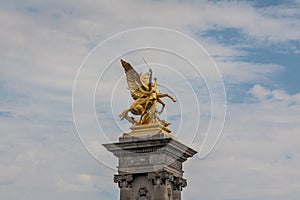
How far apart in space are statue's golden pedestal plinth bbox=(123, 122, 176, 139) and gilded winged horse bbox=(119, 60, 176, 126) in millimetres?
516

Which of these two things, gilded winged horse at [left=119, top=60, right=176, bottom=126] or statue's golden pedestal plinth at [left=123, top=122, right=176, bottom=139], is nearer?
statue's golden pedestal plinth at [left=123, top=122, right=176, bottom=139]

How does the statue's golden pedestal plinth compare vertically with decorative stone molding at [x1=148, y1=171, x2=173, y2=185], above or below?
above

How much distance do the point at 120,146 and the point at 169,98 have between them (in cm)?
418

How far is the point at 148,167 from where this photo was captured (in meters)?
39.8

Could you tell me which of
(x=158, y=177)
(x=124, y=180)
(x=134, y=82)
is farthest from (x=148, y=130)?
(x=134, y=82)

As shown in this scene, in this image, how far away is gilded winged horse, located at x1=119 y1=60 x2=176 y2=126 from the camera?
41.5 metres

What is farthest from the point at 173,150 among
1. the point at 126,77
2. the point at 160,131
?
the point at 126,77

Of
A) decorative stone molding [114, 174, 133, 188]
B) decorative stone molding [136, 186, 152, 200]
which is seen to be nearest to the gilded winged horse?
decorative stone molding [114, 174, 133, 188]

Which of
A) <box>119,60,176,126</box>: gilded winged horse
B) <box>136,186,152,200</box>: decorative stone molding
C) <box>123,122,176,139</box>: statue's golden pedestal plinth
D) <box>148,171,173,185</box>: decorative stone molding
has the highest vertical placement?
<box>119,60,176,126</box>: gilded winged horse

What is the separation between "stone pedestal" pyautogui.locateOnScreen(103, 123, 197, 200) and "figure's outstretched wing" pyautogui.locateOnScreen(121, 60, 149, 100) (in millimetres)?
2327

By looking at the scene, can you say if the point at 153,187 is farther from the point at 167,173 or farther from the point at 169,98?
the point at 169,98

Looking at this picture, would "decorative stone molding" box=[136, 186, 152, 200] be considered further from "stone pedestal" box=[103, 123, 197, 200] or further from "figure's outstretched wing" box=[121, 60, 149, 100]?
"figure's outstretched wing" box=[121, 60, 149, 100]

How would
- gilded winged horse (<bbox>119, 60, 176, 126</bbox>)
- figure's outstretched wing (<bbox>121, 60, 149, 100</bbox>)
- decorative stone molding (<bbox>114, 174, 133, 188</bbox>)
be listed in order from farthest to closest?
Result: figure's outstretched wing (<bbox>121, 60, 149, 100</bbox>)
gilded winged horse (<bbox>119, 60, 176, 126</bbox>)
decorative stone molding (<bbox>114, 174, 133, 188</bbox>)

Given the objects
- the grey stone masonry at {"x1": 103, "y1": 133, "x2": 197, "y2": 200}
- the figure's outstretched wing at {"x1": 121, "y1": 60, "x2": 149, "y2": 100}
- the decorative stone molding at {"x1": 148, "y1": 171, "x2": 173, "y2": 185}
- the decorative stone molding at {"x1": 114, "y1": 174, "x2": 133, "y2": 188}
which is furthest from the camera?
the figure's outstretched wing at {"x1": 121, "y1": 60, "x2": 149, "y2": 100}
